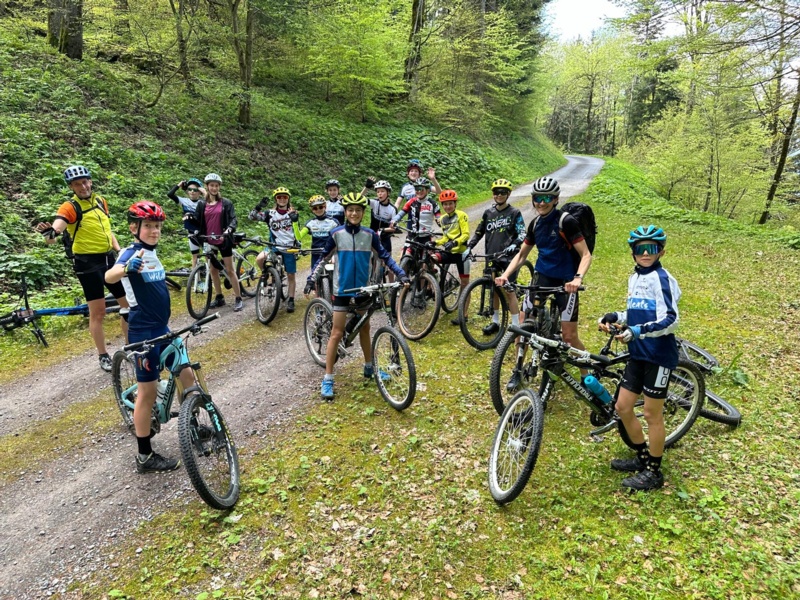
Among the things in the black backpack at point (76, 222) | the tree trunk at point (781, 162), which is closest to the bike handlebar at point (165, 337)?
the black backpack at point (76, 222)

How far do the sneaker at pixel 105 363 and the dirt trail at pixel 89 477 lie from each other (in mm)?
144

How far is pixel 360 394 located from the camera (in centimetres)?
618

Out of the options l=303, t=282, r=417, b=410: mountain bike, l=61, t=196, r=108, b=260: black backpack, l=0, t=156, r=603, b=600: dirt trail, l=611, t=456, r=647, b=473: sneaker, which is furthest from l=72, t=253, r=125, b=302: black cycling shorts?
l=611, t=456, r=647, b=473: sneaker

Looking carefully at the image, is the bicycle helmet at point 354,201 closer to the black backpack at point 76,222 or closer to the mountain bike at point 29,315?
the black backpack at point 76,222

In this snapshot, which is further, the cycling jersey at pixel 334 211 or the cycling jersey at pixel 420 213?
the cycling jersey at pixel 334 211

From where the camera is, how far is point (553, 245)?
5.41m

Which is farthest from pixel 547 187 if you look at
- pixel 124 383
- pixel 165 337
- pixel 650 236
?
pixel 124 383

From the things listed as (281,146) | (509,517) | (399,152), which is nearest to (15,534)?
Result: (509,517)

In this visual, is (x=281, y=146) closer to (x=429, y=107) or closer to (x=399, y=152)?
(x=399, y=152)

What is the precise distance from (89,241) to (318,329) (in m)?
3.63

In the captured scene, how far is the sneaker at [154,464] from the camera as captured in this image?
183 inches

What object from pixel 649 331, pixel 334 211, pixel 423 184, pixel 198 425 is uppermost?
pixel 423 184

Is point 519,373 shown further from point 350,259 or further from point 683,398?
point 350,259

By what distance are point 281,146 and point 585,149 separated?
5704 centimetres
